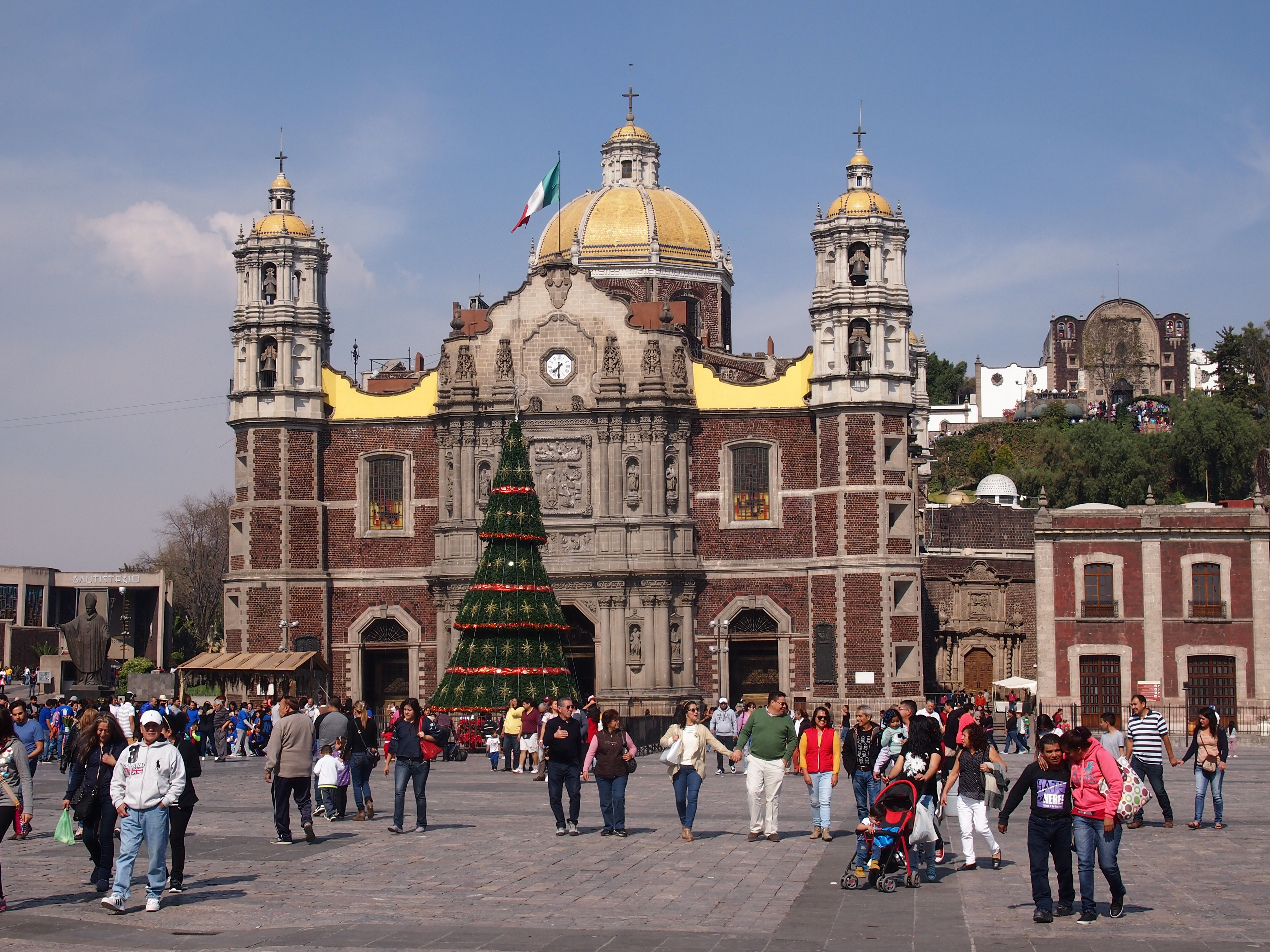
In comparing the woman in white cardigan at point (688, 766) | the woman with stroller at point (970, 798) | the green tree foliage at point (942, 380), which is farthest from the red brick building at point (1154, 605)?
the green tree foliage at point (942, 380)

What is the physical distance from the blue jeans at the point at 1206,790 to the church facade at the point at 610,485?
27528mm

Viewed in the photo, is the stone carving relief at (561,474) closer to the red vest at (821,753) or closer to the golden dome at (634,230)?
the golden dome at (634,230)

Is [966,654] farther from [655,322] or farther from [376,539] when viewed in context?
[376,539]

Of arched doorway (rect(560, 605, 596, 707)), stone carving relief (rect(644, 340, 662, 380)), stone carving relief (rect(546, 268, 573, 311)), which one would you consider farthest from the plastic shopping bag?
stone carving relief (rect(546, 268, 573, 311))

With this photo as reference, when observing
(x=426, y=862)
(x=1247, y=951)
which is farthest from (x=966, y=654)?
(x=1247, y=951)

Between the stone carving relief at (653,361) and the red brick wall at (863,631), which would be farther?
the stone carving relief at (653,361)

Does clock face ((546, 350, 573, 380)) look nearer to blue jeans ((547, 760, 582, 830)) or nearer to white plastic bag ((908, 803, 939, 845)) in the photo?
blue jeans ((547, 760, 582, 830))

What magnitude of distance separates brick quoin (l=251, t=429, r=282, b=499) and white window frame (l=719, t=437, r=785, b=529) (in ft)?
42.8

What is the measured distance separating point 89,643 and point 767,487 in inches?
780

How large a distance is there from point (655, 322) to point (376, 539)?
34.7ft

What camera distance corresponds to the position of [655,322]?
53031 millimetres

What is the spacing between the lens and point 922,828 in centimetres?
1641

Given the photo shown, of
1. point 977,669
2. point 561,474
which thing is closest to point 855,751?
point 561,474

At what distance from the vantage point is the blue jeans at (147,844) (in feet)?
48.4
